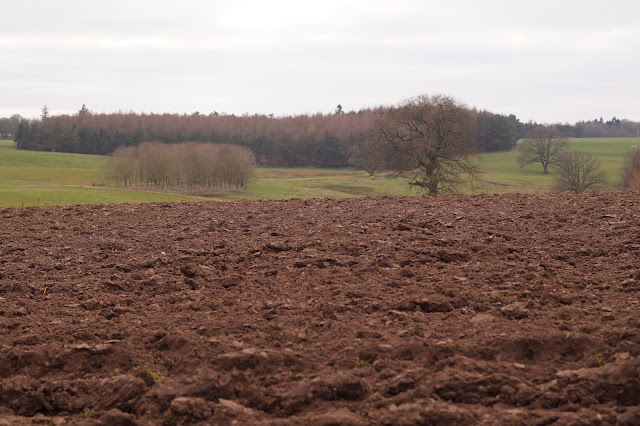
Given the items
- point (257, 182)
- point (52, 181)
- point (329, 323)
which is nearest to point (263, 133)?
point (52, 181)

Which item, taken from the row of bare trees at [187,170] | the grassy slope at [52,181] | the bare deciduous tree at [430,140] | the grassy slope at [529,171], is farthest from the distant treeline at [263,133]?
the bare deciduous tree at [430,140]

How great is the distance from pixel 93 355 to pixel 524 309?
11.7 feet

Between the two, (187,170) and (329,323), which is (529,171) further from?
(329,323)

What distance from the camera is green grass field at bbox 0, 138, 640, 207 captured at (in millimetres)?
35438

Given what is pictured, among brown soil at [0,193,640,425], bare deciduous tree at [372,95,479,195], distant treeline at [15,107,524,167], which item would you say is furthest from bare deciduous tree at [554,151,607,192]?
brown soil at [0,193,640,425]

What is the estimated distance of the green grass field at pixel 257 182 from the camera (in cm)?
3544

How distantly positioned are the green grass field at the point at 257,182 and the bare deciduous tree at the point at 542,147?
6.70 ft

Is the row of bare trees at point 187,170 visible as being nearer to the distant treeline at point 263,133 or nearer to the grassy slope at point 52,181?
the grassy slope at point 52,181

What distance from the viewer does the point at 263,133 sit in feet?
362

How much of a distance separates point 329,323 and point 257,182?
186ft

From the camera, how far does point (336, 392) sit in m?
3.69

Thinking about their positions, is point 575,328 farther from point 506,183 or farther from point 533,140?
point 533,140

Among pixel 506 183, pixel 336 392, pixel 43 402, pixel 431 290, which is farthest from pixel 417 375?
pixel 506 183

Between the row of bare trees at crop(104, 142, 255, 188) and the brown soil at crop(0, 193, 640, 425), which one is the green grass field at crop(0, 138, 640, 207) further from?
the brown soil at crop(0, 193, 640, 425)
